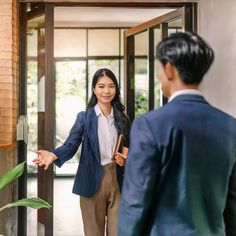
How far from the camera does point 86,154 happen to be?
2619 millimetres

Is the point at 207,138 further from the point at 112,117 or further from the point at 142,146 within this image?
the point at 112,117

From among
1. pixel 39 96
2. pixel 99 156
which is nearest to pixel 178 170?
pixel 99 156

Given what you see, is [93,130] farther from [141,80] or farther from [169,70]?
[141,80]

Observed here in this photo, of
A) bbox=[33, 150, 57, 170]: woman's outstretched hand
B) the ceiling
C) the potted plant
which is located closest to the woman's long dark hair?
bbox=[33, 150, 57, 170]: woman's outstretched hand

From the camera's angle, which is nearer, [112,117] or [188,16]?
[112,117]

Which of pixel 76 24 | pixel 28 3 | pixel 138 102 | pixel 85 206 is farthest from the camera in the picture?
pixel 76 24

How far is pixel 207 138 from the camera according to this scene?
4.00 feet

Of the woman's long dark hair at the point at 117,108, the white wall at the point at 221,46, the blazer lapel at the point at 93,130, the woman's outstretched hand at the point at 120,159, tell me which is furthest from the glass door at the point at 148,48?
the woman's outstretched hand at the point at 120,159

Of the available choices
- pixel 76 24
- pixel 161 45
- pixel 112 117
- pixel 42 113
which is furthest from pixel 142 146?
pixel 76 24

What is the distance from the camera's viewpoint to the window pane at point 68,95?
762 centimetres

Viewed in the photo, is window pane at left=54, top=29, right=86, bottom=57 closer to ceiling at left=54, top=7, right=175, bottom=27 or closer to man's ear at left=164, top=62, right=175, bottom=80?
ceiling at left=54, top=7, right=175, bottom=27

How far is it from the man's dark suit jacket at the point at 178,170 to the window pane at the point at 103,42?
638 centimetres

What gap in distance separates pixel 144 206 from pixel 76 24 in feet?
20.9

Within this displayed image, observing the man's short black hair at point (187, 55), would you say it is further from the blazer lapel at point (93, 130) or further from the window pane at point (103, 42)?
the window pane at point (103, 42)
